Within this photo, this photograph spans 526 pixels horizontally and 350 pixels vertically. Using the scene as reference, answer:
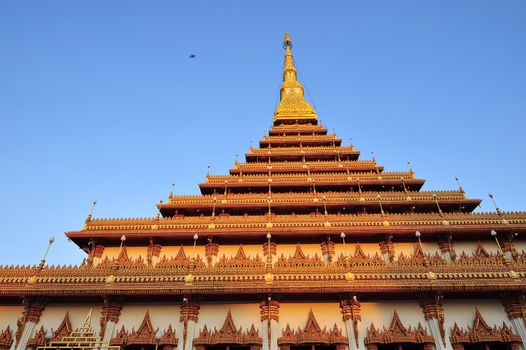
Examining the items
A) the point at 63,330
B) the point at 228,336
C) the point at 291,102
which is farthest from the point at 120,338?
the point at 291,102

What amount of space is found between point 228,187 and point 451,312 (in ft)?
56.6

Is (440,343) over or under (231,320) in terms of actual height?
under

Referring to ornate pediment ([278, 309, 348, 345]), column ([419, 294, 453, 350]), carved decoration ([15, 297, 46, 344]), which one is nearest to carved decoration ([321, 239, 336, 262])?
ornate pediment ([278, 309, 348, 345])

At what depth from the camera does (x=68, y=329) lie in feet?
58.6

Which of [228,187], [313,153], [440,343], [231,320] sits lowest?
[440,343]

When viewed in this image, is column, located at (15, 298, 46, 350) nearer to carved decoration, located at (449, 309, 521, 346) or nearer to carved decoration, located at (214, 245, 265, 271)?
carved decoration, located at (214, 245, 265, 271)

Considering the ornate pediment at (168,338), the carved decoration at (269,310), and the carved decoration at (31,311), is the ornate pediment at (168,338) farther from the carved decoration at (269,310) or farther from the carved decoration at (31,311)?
the carved decoration at (31,311)

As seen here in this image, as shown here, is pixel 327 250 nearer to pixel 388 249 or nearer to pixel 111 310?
pixel 388 249

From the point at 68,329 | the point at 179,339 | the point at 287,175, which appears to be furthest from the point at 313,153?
the point at 68,329

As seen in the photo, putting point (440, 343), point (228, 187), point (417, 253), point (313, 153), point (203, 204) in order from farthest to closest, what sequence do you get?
1. point (313, 153)
2. point (228, 187)
3. point (203, 204)
4. point (417, 253)
5. point (440, 343)

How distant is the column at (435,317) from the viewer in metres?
17.0

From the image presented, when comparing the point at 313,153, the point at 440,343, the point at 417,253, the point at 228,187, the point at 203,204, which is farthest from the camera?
the point at 313,153

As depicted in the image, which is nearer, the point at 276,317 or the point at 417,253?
the point at 276,317

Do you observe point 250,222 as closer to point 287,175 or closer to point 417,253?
point 287,175
